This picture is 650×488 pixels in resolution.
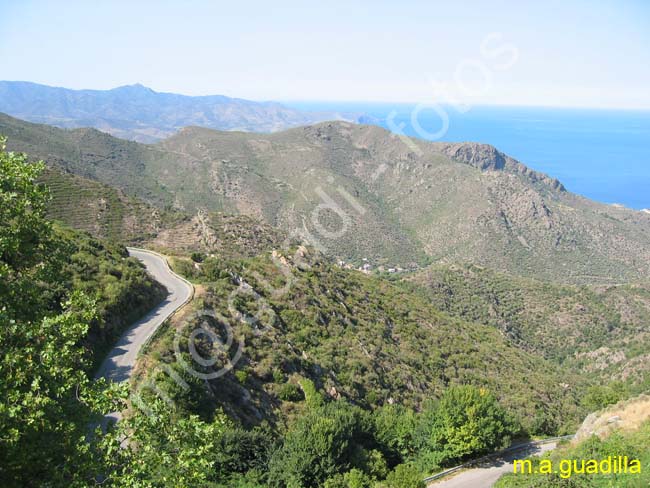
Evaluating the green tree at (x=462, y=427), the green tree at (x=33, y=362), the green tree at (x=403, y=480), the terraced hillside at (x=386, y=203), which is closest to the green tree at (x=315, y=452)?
the green tree at (x=403, y=480)

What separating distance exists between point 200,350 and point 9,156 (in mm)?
13784

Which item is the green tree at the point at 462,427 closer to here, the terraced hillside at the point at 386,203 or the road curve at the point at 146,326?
the road curve at the point at 146,326

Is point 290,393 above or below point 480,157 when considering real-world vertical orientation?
below

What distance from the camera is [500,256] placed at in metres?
118

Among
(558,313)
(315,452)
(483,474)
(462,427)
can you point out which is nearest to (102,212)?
(315,452)

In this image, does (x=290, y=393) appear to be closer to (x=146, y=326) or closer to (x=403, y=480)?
(x=403, y=480)

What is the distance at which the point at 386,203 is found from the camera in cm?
15812

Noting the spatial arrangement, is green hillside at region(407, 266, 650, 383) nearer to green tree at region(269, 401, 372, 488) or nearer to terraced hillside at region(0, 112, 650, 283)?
terraced hillside at region(0, 112, 650, 283)

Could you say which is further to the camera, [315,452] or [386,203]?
[386,203]

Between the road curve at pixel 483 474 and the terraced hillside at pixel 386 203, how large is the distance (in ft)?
331

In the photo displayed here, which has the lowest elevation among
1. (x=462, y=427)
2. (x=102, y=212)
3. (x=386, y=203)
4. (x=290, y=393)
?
(x=462, y=427)

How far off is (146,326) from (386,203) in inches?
5600

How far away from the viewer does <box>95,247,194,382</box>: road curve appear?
667 inches

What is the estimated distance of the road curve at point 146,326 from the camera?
667 inches
